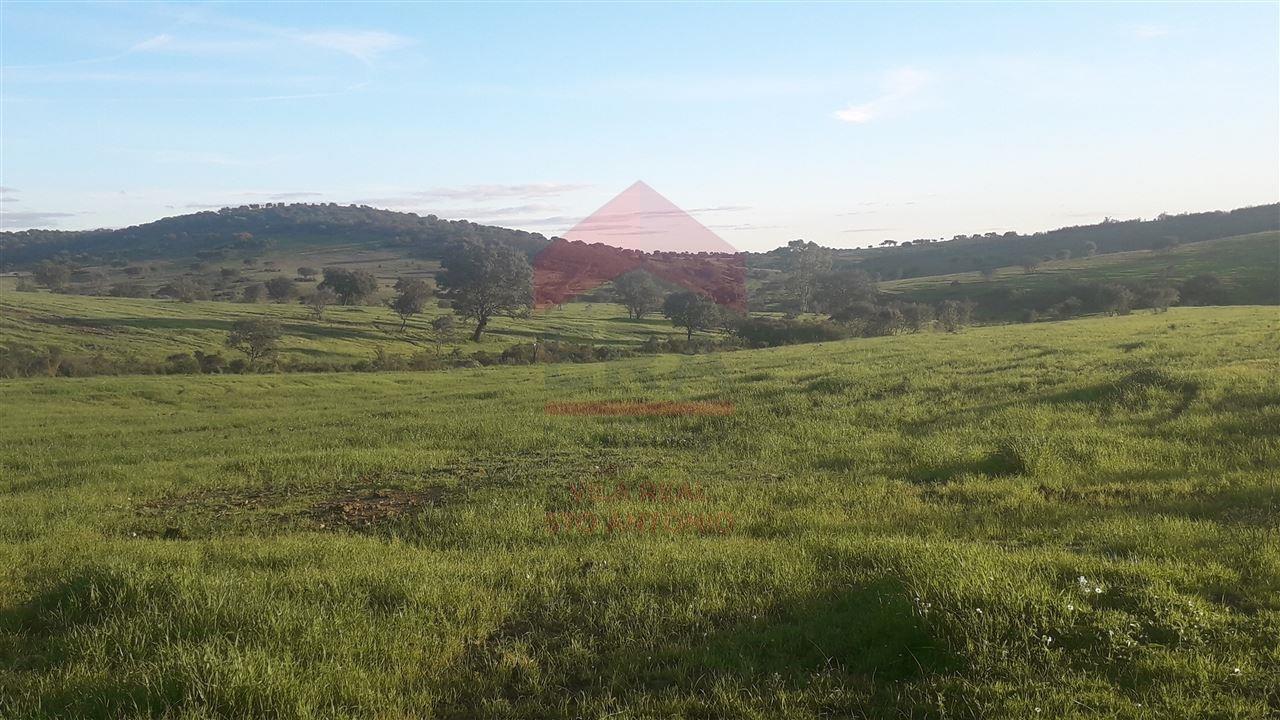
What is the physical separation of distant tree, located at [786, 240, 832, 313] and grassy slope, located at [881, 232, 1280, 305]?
12.0 meters

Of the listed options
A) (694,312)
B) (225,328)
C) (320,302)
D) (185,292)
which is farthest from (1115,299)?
(185,292)

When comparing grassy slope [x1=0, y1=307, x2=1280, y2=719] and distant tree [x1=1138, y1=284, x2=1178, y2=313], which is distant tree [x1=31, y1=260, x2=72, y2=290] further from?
distant tree [x1=1138, y1=284, x2=1178, y2=313]

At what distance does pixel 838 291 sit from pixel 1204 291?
124ft

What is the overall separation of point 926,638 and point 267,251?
680ft

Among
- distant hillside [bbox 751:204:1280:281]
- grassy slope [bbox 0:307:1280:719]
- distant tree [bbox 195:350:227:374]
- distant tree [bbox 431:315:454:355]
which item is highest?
distant hillside [bbox 751:204:1280:281]

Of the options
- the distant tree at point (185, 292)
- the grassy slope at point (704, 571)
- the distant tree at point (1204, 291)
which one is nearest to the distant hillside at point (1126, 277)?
the distant tree at point (1204, 291)

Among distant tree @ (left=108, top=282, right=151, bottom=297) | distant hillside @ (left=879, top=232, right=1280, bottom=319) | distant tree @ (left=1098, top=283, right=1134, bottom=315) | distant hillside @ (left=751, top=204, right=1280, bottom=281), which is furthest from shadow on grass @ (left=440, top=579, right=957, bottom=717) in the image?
distant hillside @ (left=751, top=204, right=1280, bottom=281)

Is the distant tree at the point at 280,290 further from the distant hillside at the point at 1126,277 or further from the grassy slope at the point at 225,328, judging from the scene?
the distant hillside at the point at 1126,277

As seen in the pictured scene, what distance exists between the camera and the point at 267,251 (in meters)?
186

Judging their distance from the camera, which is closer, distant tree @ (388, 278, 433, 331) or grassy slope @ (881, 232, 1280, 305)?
distant tree @ (388, 278, 433, 331)

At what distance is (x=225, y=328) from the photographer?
6788cm

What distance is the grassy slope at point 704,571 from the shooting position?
4699 mm

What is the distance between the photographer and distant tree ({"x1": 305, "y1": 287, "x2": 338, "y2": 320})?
78.1 meters

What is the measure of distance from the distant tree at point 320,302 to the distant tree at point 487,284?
1323 cm
